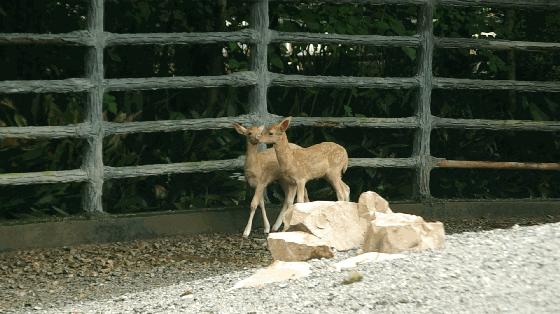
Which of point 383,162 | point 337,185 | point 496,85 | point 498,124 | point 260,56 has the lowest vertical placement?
point 337,185

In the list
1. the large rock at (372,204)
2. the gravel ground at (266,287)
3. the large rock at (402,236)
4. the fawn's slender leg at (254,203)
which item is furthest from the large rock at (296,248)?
the fawn's slender leg at (254,203)

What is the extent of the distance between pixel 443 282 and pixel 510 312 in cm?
67

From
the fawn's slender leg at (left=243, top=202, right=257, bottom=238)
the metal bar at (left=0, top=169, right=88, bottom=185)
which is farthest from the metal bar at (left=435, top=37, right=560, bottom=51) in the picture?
the metal bar at (left=0, top=169, right=88, bottom=185)

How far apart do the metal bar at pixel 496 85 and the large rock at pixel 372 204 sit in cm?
297

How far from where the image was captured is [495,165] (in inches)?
460

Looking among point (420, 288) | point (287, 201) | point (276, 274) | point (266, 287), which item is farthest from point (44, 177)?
point (420, 288)

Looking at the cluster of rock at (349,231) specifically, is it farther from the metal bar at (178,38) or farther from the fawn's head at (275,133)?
the metal bar at (178,38)

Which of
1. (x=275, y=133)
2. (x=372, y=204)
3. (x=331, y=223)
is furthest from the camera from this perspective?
(x=275, y=133)

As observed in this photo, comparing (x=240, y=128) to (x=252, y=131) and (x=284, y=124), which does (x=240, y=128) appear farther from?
(x=284, y=124)

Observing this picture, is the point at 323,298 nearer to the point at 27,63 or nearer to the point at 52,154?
the point at 52,154

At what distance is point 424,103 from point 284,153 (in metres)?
1.75

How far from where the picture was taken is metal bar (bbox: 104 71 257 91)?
10234 millimetres

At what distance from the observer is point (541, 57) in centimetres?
1270

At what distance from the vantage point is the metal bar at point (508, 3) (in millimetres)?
11461
